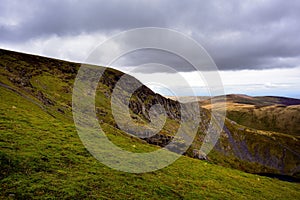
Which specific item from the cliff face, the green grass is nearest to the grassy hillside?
the green grass

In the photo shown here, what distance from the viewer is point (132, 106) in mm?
135250

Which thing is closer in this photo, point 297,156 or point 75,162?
point 75,162

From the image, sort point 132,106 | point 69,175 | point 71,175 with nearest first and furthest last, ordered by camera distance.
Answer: point 69,175
point 71,175
point 132,106

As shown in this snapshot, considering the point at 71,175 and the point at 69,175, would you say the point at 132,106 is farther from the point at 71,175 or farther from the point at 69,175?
the point at 69,175

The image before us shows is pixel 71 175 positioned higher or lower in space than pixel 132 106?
lower

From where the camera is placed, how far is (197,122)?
180 m

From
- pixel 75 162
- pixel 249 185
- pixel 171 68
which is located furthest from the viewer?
pixel 249 185

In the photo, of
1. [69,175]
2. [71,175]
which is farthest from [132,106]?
[69,175]

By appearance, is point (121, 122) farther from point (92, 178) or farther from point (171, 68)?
point (92, 178)

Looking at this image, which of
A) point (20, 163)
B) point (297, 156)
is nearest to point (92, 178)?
point (20, 163)

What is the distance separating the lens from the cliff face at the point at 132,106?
267 feet

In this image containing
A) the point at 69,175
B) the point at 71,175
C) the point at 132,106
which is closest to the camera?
the point at 69,175

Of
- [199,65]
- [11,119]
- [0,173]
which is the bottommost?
[0,173]

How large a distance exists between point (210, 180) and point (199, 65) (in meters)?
22.3
